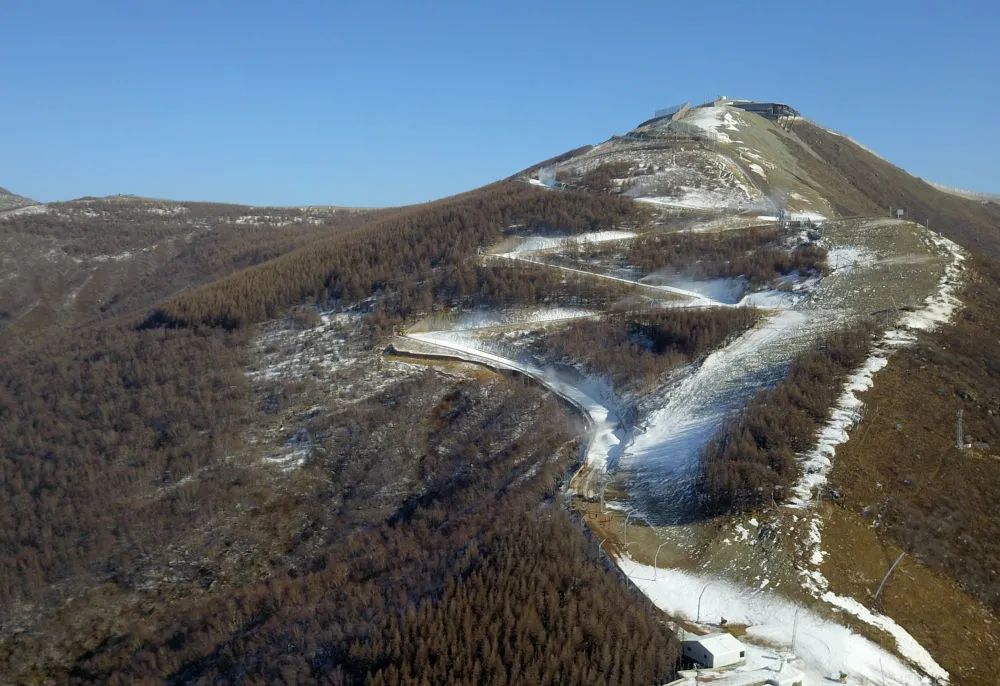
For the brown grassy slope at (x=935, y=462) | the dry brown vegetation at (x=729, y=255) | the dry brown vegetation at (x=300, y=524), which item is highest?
the dry brown vegetation at (x=729, y=255)

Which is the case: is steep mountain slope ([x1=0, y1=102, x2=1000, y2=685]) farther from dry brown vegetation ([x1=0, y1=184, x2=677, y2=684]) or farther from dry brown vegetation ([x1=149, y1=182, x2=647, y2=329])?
dry brown vegetation ([x1=149, y1=182, x2=647, y2=329])

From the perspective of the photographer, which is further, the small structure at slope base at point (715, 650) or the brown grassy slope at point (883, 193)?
the brown grassy slope at point (883, 193)

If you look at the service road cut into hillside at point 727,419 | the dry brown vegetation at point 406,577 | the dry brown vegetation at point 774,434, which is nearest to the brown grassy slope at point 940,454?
the dry brown vegetation at point 774,434

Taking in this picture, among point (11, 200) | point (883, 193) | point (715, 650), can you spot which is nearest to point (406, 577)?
point (715, 650)

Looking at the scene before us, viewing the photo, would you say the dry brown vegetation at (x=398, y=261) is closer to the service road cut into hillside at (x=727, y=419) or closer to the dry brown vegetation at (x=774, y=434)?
the service road cut into hillside at (x=727, y=419)

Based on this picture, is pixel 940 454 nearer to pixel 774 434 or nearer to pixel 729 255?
Result: pixel 774 434

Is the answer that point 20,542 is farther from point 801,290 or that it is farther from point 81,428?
point 801,290
